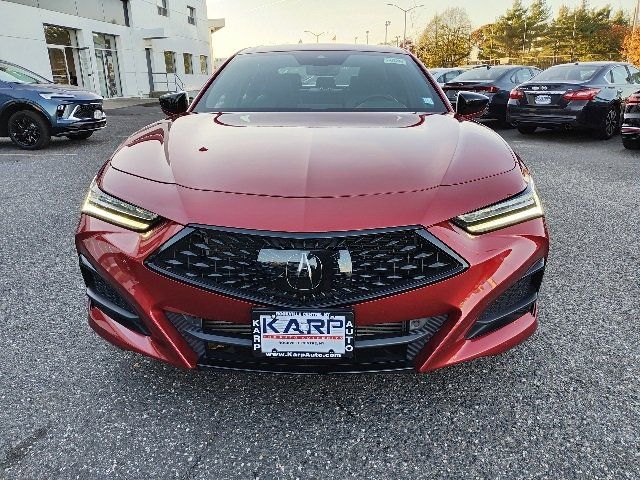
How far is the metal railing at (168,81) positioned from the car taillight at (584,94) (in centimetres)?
2162

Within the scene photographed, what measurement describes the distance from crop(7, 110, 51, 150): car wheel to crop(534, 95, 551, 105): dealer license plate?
831cm

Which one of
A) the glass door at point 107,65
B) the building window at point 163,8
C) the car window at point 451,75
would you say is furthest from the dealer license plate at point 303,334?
the building window at point 163,8

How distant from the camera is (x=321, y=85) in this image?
127 inches

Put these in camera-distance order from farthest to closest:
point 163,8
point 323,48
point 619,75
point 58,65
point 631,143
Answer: point 163,8 < point 58,65 < point 619,75 < point 631,143 < point 323,48

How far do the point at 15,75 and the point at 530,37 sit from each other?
3415 inches

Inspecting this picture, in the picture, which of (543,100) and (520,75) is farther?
(520,75)

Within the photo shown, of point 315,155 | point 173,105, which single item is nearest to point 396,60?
point 173,105

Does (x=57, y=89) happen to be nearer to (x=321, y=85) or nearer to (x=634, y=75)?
(x=321, y=85)

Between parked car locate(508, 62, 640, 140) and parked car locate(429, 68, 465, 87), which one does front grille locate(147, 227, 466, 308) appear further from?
parked car locate(429, 68, 465, 87)

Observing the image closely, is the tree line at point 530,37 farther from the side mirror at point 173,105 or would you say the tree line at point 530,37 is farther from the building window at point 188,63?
the side mirror at point 173,105

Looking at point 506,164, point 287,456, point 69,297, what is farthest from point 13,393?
point 506,164

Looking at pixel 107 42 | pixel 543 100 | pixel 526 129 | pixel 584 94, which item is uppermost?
pixel 107 42

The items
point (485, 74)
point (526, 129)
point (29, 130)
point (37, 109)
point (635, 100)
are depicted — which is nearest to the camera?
point (635, 100)

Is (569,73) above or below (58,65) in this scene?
below
